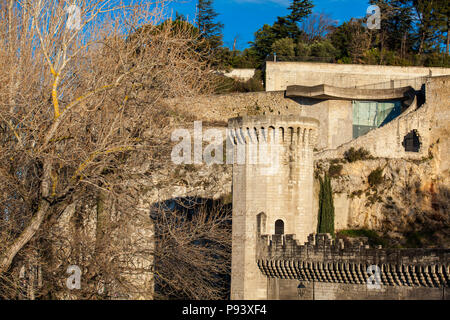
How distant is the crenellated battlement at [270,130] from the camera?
1022 inches

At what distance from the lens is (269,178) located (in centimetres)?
2591

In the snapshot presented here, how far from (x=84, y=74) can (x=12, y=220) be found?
517 cm

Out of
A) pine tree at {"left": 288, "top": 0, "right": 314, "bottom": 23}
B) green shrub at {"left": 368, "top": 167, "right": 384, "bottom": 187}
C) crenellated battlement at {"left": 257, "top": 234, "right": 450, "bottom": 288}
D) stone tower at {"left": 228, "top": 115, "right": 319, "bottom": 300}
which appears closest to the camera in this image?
crenellated battlement at {"left": 257, "top": 234, "right": 450, "bottom": 288}

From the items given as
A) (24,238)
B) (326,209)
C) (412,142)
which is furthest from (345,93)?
(24,238)

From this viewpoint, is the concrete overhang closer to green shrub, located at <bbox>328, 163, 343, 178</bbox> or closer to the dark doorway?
the dark doorway

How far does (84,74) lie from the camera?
2178cm

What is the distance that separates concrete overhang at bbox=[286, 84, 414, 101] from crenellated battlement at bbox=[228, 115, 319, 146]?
18.2 m

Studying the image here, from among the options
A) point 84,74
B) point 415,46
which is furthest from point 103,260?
point 415,46

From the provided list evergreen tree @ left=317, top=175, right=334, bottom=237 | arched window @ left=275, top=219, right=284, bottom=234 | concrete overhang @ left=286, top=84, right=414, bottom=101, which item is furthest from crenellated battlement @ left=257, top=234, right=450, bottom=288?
concrete overhang @ left=286, top=84, right=414, bottom=101

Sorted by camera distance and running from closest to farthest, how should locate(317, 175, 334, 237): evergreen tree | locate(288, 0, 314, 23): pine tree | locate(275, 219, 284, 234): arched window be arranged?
locate(275, 219, 284, 234): arched window < locate(317, 175, 334, 237): evergreen tree < locate(288, 0, 314, 23): pine tree

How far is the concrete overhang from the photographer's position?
44250mm

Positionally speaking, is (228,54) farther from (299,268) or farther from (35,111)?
(35,111)

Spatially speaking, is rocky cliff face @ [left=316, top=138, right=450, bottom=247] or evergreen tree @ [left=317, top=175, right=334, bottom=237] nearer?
evergreen tree @ [left=317, top=175, right=334, bottom=237]

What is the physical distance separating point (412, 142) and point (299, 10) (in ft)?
79.2
